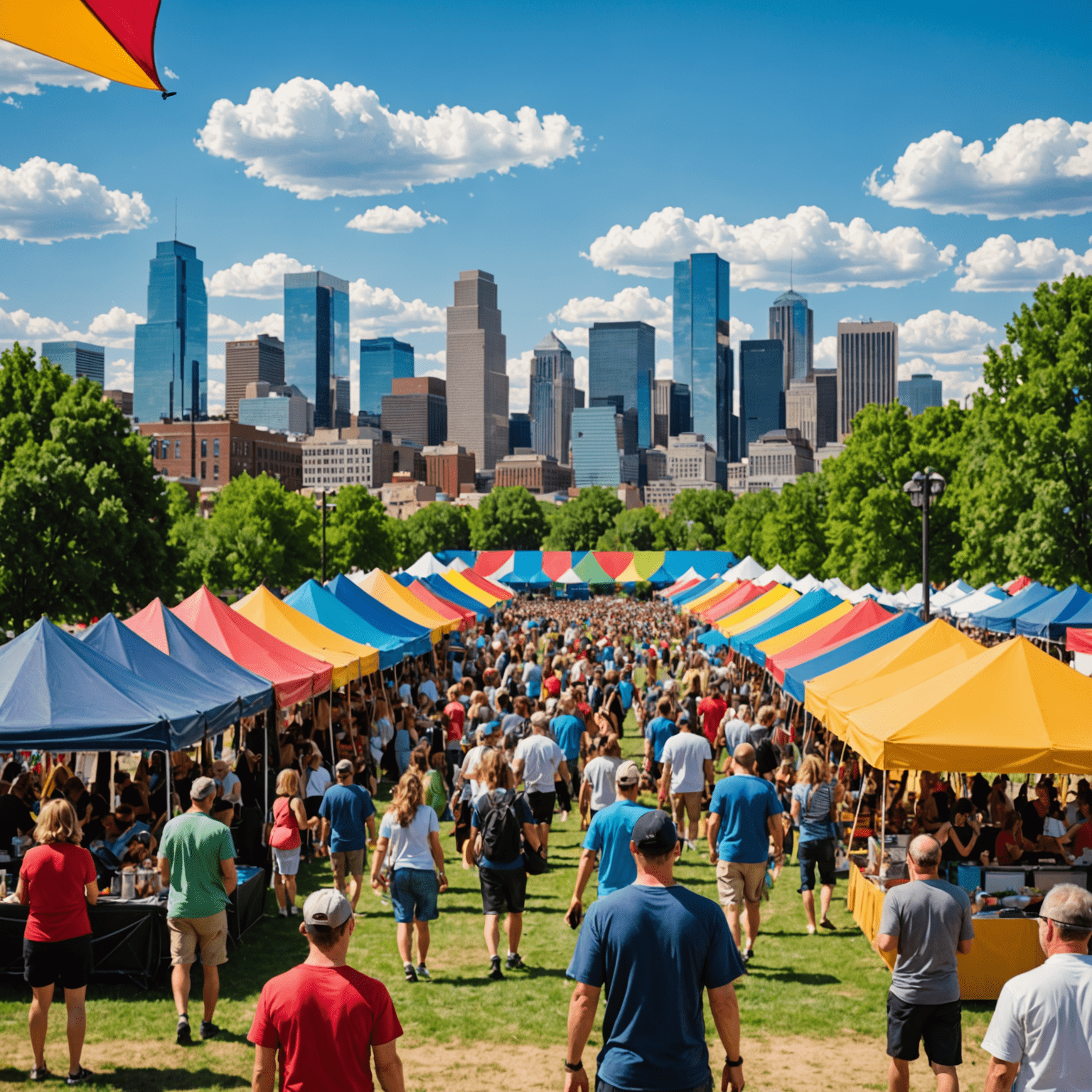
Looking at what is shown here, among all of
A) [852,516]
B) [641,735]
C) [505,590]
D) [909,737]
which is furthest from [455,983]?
[852,516]

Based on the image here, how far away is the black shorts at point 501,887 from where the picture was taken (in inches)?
331

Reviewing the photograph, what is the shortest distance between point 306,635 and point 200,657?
15.4 ft

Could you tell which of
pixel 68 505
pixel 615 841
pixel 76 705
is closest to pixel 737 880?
pixel 615 841

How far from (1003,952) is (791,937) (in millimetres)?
2064

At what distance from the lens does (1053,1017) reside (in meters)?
3.80

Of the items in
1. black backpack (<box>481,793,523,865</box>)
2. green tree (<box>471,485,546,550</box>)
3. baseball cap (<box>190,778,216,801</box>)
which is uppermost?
green tree (<box>471,485,546,550</box>)

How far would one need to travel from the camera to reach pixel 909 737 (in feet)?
29.2

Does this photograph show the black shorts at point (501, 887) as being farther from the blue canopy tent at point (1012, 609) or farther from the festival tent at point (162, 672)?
the blue canopy tent at point (1012, 609)

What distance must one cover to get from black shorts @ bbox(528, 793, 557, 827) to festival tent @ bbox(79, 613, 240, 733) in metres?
3.10

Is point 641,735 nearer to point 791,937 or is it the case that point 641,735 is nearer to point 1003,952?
point 791,937

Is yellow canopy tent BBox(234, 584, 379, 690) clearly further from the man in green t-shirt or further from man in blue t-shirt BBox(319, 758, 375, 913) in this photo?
the man in green t-shirt

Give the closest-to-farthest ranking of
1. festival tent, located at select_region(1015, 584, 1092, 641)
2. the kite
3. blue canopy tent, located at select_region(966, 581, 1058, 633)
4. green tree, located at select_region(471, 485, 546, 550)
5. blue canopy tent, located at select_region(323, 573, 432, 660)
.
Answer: the kite, blue canopy tent, located at select_region(323, 573, 432, 660), festival tent, located at select_region(1015, 584, 1092, 641), blue canopy tent, located at select_region(966, 581, 1058, 633), green tree, located at select_region(471, 485, 546, 550)

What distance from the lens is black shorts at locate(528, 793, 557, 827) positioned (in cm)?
1116

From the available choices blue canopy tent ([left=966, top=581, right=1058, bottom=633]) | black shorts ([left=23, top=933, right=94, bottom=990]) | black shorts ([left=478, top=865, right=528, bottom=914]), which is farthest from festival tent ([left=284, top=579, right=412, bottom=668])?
blue canopy tent ([left=966, top=581, right=1058, bottom=633])
